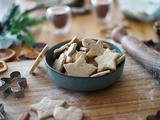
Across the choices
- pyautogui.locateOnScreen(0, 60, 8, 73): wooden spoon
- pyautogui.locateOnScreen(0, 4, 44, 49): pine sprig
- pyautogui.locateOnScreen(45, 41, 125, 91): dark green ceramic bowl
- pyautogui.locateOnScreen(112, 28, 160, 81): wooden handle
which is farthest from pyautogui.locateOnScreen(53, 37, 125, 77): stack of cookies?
pyautogui.locateOnScreen(0, 4, 44, 49): pine sprig

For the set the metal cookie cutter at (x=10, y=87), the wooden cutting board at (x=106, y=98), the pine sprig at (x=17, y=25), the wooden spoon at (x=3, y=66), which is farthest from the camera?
the pine sprig at (x=17, y=25)

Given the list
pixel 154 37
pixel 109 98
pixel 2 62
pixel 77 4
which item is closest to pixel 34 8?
pixel 77 4

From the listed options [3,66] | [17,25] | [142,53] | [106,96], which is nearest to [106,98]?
[106,96]

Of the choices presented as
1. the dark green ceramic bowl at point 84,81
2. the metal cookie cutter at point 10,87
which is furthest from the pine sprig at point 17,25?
the dark green ceramic bowl at point 84,81

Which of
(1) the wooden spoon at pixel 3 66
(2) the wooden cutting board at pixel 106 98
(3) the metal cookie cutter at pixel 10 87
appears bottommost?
(2) the wooden cutting board at pixel 106 98

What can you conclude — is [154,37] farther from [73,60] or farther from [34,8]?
[34,8]

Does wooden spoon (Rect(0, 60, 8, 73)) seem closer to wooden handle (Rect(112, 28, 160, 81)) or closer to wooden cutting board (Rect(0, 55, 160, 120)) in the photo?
wooden cutting board (Rect(0, 55, 160, 120))

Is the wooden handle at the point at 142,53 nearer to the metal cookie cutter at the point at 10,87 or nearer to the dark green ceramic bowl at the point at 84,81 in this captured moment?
the dark green ceramic bowl at the point at 84,81
